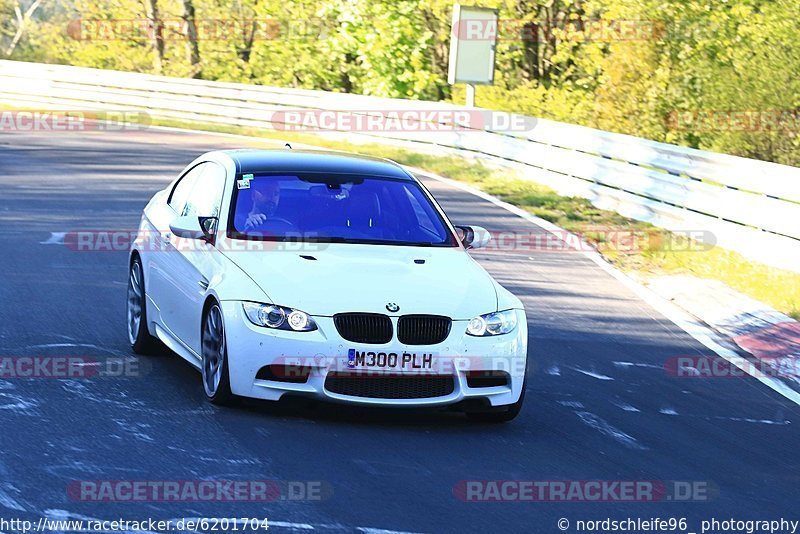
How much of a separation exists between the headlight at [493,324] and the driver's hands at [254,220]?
66.3 inches

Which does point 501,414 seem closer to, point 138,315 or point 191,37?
point 138,315

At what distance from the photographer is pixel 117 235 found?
1620 cm

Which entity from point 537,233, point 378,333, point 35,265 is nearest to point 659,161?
point 537,233

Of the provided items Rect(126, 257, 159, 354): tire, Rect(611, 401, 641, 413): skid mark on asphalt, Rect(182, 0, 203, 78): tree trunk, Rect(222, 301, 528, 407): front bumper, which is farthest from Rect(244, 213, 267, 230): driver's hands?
Rect(182, 0, 203, 78): tree trunk

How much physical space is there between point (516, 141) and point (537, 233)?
712 cm

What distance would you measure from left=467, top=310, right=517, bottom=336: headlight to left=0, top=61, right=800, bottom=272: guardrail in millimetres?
6456

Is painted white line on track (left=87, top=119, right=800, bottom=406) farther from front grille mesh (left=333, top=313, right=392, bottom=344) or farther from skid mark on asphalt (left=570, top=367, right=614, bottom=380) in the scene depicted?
front grille mesh (left=333, top=313, right=392, bottom=344)

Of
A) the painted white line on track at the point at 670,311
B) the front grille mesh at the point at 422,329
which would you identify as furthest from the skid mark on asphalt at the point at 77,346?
the painted white line on track at the point at 670,311

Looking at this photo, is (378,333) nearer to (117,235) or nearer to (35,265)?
(35,265)

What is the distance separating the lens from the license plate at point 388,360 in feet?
26.0

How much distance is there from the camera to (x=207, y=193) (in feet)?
32.1

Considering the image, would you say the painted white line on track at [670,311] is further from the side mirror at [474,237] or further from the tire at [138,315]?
the tire at [138,315]

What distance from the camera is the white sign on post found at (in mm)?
31516

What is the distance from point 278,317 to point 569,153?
15.4m
